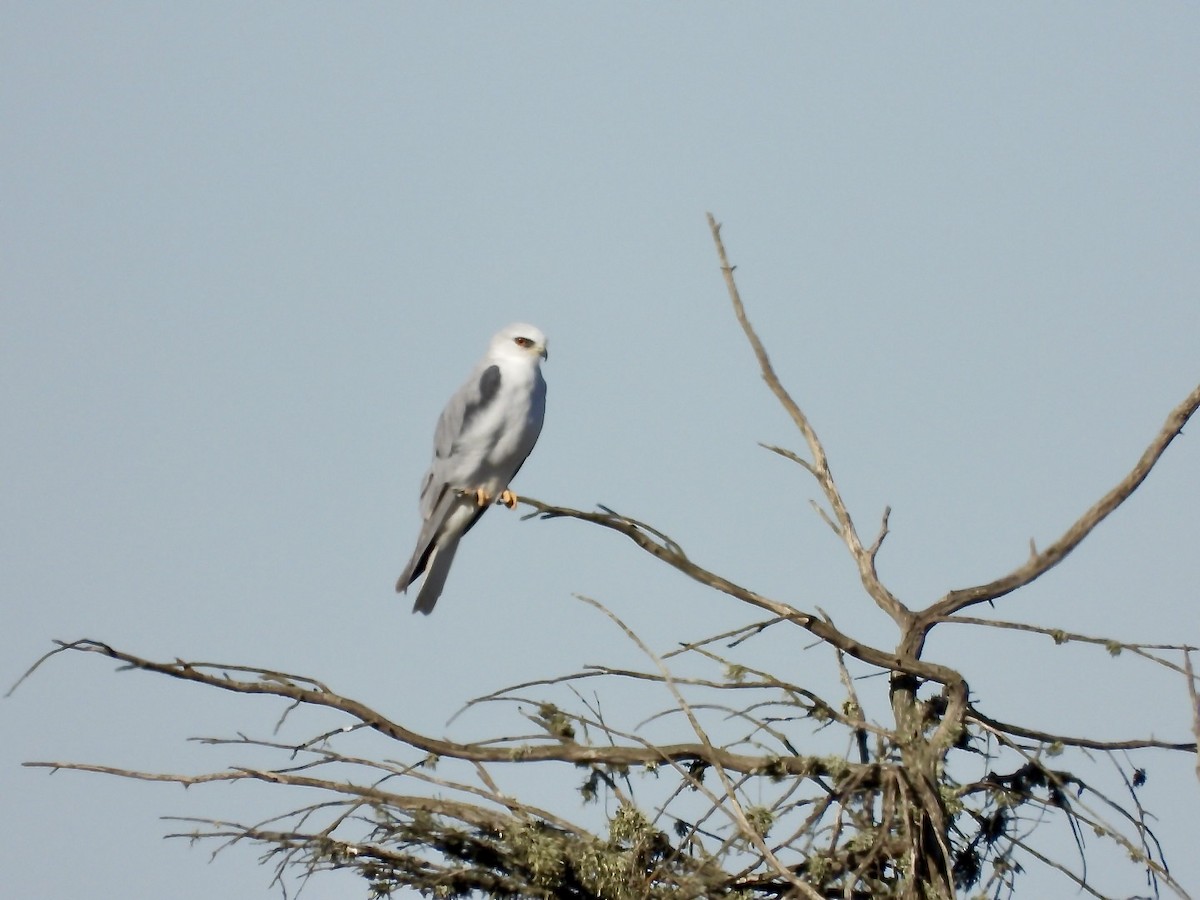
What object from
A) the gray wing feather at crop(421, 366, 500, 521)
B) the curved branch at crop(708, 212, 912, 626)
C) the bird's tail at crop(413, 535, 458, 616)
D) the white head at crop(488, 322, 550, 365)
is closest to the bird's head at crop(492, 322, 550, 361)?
the white head at crop(488, 322, 550, 365)

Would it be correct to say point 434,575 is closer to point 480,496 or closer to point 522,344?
point 480,496

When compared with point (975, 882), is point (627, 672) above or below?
above

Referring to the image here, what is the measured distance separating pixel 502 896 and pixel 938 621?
171 centimetres

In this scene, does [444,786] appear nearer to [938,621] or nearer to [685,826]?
[685,826]

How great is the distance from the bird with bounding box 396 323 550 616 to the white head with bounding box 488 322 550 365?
0.44ft

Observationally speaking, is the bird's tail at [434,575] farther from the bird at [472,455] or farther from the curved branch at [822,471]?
the curved branch at [822,471]

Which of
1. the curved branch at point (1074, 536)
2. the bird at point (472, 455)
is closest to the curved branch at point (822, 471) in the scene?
the curved branch at point (1074, 536)

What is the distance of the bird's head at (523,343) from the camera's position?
844 centimetres

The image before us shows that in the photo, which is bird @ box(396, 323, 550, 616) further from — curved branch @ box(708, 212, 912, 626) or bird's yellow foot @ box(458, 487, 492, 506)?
curved branch @ box(708, 212, 912, 626)

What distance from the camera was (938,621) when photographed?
4988 millimetres

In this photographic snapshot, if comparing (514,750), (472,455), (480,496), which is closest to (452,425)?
(472,455)

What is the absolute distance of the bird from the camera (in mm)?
7988

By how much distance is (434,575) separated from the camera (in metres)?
8.00

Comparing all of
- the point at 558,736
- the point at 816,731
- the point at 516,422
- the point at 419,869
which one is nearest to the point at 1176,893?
the point at 816,731
